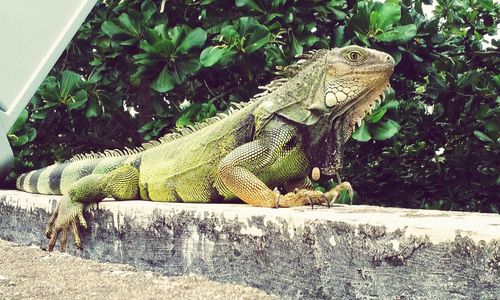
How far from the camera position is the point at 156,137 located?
466 centimetres

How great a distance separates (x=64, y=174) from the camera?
428 centimetres

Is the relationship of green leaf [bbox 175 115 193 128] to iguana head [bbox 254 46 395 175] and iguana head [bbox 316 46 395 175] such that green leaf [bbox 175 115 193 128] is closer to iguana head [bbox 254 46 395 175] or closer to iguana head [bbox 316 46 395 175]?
iguana head [bbox 254 46 395 175]

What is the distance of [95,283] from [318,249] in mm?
957

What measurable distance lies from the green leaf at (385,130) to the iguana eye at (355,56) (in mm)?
894

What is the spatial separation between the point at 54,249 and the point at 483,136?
8.55 feet

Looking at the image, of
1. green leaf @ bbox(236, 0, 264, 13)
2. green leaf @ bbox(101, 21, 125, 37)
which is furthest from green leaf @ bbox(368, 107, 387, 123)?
green leaf @ bbox(101, 21, 125, 37)

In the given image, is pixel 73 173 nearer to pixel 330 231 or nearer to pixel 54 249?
pixel 54 249

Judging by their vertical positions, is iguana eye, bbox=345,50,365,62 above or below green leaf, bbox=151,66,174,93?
above

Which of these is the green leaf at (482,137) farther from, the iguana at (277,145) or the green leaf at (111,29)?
the green leaf at (111,29)

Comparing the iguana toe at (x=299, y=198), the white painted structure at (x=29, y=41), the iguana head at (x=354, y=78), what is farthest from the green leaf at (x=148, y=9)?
the iguana toe at (x=299, y=198)

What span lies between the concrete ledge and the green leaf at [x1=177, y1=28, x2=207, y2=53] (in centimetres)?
132

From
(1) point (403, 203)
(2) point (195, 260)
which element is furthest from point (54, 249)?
(1) point (403, 203)

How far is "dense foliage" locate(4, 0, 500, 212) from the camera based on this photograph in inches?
151

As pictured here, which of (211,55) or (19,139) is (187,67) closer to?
(211,55)
